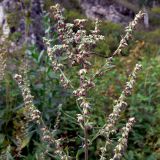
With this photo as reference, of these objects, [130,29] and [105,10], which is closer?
[130,29]

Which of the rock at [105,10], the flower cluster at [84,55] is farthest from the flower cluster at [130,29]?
the rock at [105,10]

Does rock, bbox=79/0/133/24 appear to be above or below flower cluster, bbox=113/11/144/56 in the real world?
below

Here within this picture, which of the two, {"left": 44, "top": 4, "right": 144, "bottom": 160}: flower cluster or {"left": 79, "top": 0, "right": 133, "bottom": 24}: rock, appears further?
{"left": 79, "top": 0, "right": 133, "bottom": 24}: rock

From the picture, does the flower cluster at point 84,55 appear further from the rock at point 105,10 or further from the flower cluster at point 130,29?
the rock at point 105,10

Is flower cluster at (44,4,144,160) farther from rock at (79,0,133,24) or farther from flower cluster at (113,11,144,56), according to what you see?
rock at (79,0,133,24)

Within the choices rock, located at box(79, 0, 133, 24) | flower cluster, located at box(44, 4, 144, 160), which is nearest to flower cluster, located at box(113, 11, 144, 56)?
flower cluster, located at box(44, 4, 144, 160)

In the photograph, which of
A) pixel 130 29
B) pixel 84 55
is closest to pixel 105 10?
pixel 130 29

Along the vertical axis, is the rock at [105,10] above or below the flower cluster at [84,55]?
below

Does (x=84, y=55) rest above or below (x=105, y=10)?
above

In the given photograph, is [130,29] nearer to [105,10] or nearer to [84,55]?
[84,55]

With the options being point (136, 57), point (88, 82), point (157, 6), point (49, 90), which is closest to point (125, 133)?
point (88, 82)

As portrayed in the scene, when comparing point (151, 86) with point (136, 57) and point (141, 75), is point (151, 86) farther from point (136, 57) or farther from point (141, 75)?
point (136, 57)

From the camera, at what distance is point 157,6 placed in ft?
163

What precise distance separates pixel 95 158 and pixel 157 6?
46624 millimetres
